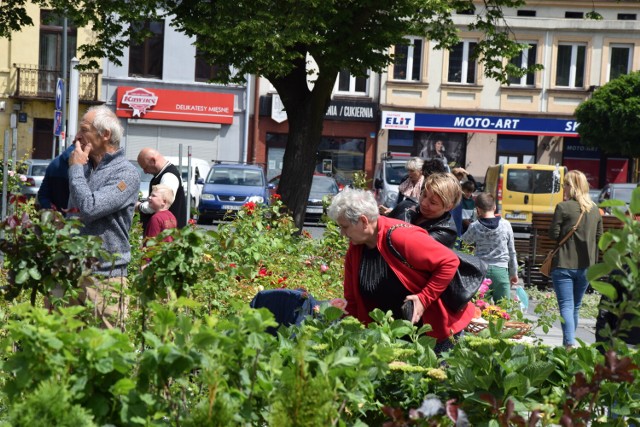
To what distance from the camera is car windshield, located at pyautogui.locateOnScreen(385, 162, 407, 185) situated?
1167 inches

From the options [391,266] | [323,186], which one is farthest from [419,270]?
[323,186]

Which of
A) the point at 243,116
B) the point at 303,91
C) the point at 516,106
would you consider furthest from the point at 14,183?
the point at 516,106

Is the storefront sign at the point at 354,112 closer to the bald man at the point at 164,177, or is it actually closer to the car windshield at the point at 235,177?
the car windshield at the point at 235,177

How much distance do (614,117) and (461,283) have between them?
32694 mm

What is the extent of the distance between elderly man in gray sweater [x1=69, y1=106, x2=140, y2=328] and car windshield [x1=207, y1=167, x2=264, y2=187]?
71.5ft

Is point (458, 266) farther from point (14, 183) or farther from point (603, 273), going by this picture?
point (14, 183)

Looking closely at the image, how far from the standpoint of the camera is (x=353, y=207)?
15.3 feet

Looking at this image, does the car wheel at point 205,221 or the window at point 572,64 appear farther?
the window at point 572,64

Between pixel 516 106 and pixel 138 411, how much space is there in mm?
38815

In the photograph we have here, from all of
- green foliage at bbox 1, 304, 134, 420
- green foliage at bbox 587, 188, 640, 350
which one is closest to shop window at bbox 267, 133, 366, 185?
green foliage at bbox 587, 188, 640, 350

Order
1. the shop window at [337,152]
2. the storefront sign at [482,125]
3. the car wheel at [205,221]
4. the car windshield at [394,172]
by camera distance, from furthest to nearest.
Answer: the storefront sign at [482,125] < the shop window at [337,152] < the car windshield at [394,172] < the car wheel at [205,221]

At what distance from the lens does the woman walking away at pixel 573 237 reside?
894cm

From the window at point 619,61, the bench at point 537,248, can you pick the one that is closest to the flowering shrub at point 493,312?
the bench at point 537,248

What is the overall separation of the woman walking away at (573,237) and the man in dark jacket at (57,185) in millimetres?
4873
